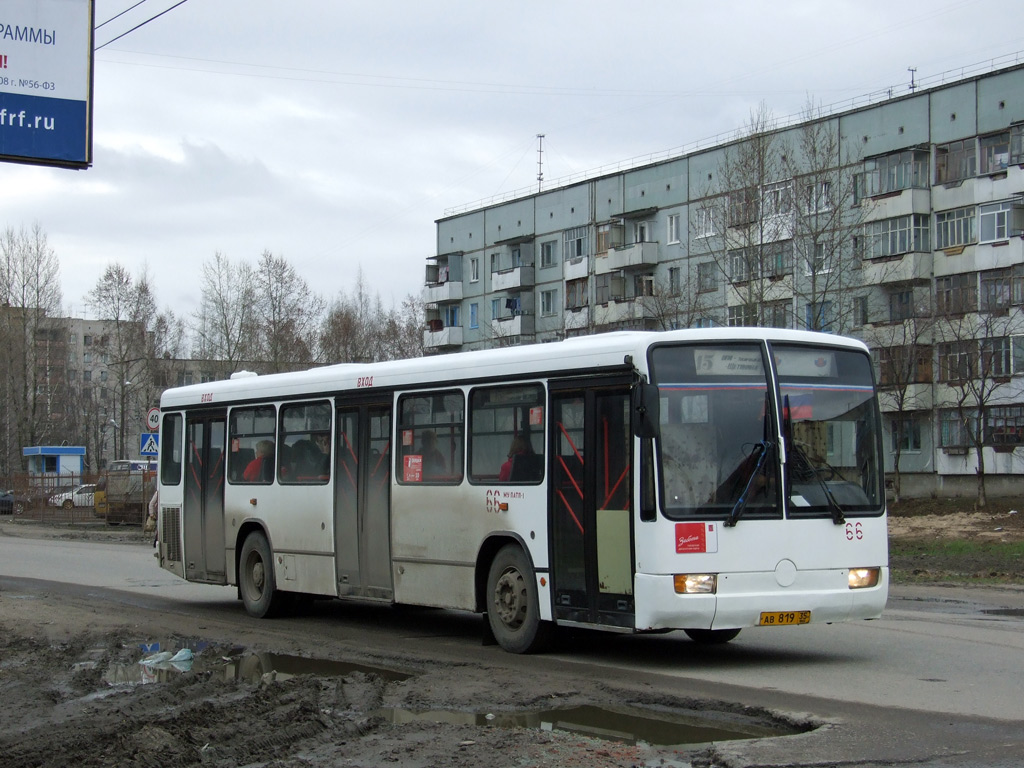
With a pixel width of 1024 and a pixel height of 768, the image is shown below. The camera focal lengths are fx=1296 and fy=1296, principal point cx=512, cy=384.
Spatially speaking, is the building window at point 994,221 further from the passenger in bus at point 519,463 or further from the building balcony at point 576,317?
the passenger in bus at point 519,463

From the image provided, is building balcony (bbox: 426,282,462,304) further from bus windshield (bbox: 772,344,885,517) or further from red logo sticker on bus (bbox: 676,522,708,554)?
red logo sticker on bus (bbox: 676,522,708,554)

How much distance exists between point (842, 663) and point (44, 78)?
10723 millimetres

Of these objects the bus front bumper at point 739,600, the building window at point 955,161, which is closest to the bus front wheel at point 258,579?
the bus front bumper at point 739,600

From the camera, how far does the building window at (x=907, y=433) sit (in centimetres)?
5391

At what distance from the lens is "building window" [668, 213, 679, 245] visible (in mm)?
64688

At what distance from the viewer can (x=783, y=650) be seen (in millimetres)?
11633

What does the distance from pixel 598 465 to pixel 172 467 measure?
8568 millimetres

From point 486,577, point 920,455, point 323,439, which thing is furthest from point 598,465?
point 920,455

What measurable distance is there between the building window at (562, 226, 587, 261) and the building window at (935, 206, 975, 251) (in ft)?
72.0

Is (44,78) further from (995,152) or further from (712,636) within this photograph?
(995,152)

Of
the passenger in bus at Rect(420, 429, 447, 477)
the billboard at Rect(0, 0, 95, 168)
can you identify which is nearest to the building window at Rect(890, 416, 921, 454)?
the passenger in bus at Rect(420, 429, 447, 477)

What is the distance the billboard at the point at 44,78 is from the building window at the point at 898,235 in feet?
139

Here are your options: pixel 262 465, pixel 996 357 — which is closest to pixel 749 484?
pixel 262 465

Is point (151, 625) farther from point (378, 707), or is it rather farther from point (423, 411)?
point (378, 707)
